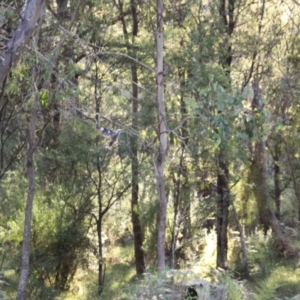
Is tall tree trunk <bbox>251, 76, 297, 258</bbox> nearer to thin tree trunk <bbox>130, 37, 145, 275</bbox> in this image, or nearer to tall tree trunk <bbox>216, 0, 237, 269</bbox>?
tall tree trunk <bbox>216, 0, 237, 269</bbox>

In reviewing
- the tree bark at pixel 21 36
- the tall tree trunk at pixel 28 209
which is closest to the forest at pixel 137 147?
the tall tree trunk at pixel 28 209

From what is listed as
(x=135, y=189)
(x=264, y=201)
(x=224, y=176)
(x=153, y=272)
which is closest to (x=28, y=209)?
(x=153, y=272)

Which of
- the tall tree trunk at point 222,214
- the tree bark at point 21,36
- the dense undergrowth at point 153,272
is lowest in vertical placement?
the dense undergrowth at point 153,272

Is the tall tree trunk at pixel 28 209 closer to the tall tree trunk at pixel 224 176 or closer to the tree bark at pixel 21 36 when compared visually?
the tall tree trunk at pixel 224 176

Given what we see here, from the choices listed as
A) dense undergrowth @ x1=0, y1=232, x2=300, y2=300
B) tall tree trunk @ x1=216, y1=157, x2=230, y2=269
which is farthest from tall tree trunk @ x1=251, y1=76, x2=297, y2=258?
tall tree trunk @ x1=216, y1=157, x2=230, y2=269

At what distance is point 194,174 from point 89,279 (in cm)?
350

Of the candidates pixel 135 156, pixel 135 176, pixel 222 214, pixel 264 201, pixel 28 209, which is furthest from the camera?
pixel 264 201

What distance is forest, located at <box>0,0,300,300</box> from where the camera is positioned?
8602 mm

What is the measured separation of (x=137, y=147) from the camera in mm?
9516

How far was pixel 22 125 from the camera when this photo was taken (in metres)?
10.5

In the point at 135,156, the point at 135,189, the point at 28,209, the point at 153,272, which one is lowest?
the point at 153,272

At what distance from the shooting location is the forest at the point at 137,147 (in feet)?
28.2

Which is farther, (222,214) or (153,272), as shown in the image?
(222,214)

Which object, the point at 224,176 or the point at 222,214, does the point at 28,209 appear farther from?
the point at 222,214
